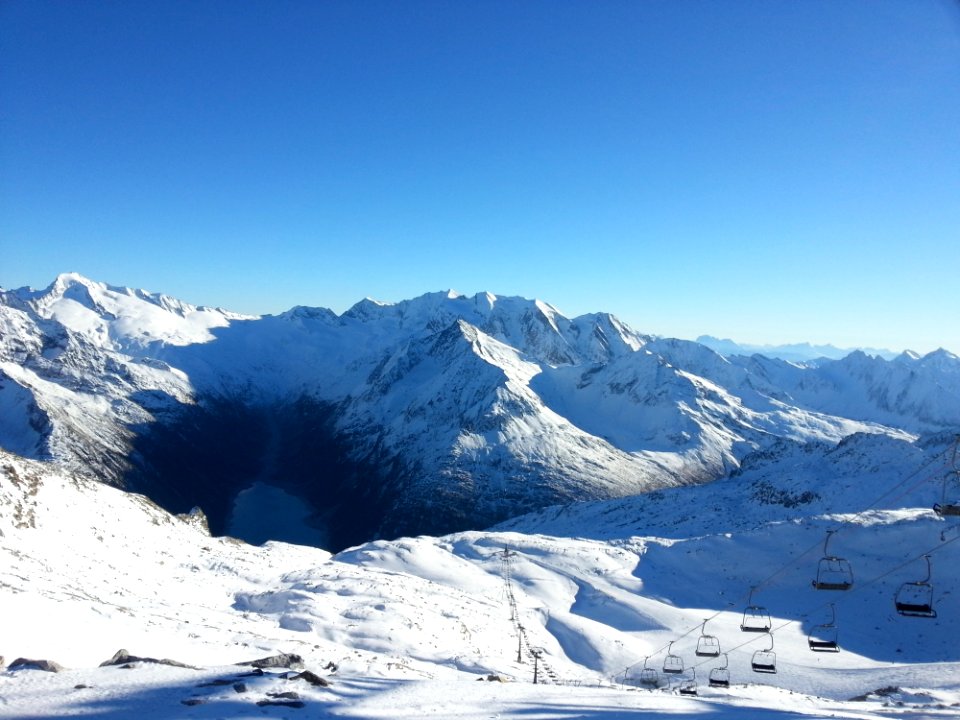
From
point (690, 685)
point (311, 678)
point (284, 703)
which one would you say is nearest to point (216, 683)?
point (284, 703)

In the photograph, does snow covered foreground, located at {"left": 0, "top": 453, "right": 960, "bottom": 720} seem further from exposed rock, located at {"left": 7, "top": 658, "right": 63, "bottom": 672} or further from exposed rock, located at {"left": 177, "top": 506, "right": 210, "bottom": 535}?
exposed rock, located at {"left": 177, "top": 506, "right": 210, "bottom": 535}

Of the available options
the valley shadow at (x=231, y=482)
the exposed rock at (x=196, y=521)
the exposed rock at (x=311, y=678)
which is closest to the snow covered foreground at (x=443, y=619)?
the exposed rock at (x=311, y=678)

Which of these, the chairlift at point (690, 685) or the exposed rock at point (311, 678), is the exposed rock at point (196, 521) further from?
the exposed rock at point (311, 678)

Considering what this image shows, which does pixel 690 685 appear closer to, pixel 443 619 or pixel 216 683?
pixel 443 619

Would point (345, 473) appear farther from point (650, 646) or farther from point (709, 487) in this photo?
point (650, 646)

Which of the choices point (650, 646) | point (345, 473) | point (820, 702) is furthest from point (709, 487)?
point (345, 473)

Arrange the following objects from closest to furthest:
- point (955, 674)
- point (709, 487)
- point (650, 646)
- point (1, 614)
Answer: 1. point (1, 614)
2. point (955, 674)
3. point (650, 646)
4. point (709, 487)
